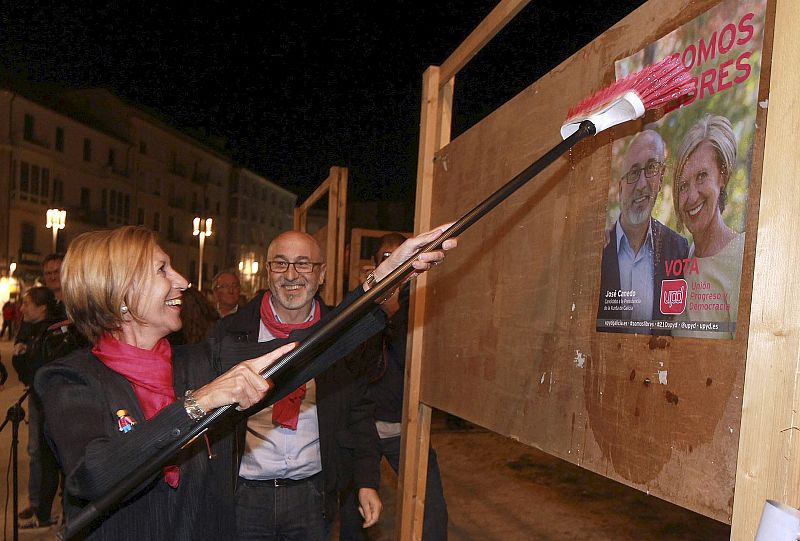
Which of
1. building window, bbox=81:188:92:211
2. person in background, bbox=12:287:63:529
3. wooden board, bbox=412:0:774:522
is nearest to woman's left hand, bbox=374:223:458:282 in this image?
wooden board, bbox=412:0:774:522

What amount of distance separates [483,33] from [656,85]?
1.21 metres

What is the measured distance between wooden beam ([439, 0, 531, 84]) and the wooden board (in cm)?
28

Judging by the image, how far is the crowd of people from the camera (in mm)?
2008

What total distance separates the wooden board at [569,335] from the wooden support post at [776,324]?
0.06 metres

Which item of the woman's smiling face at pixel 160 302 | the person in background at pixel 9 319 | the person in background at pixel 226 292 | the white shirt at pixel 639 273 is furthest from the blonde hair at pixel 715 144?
the person in background at pixel 9 319

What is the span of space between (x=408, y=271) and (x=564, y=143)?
569 mm

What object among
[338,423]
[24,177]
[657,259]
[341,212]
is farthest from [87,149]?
[657,259]

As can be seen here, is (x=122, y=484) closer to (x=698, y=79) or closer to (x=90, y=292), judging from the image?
(x=90, y=292)

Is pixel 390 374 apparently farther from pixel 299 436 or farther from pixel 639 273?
pixel 639 273

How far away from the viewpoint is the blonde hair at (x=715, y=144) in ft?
4.41

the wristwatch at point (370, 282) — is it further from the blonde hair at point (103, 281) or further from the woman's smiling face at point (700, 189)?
the woman's smiling face at point (700, 189)

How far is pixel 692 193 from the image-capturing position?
1449 mm

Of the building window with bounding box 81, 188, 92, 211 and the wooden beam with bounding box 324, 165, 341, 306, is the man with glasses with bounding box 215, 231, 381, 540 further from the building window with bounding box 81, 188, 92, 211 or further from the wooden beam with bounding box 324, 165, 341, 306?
the building window with bounding box 81, 188, 92, 211

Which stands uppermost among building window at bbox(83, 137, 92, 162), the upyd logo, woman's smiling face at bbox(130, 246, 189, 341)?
building window at bbox(83, 137, 92, 162)
